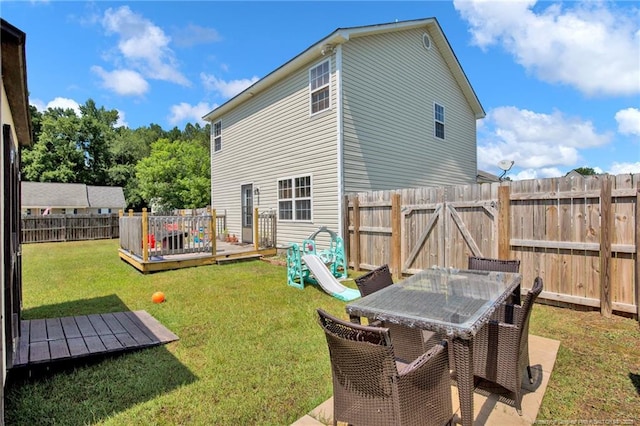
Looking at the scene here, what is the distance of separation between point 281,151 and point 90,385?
836 cm

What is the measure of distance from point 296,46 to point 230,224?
721cm

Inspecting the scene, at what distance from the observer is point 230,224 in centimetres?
1327

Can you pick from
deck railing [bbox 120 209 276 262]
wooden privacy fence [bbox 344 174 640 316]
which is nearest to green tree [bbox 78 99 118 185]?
deck railing [bbox 120 209 276 262]

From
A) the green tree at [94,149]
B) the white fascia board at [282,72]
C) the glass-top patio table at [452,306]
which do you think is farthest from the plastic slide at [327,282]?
the green tree at [94,149]

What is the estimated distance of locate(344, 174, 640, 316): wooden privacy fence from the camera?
458cm

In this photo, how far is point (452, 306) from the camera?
238 centimetres

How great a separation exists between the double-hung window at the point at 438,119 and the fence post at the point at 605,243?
7648 mm

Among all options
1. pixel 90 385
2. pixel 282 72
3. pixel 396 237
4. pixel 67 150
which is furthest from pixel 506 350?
pixel 67 150

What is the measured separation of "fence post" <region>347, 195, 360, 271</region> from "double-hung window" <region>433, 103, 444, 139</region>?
560 centimetres

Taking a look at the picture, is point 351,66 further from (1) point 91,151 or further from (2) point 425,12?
(1) point 91,151

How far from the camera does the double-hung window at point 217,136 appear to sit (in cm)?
1406

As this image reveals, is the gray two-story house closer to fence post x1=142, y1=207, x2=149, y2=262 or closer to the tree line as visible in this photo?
fence post x1=142, y1=207, x2=149, y2=262

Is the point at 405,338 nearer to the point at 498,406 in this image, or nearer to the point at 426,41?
the point at 498,406

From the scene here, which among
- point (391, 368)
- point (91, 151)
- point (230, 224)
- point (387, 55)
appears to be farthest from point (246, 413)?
point (91, 151)
